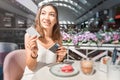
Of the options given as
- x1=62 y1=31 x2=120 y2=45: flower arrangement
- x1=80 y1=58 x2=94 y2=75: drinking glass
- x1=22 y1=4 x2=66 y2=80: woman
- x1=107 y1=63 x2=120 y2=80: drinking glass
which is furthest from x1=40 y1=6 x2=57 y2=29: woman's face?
x1=62 y1=31 x2=120 y2=45: flower arrangement

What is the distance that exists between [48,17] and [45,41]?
192mm

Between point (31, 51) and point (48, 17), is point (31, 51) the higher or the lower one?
the lower one

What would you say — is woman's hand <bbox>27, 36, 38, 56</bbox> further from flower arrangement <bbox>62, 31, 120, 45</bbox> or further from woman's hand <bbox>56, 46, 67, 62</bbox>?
flower arrangement <bbox>62, 31, 120, 45</bbox>

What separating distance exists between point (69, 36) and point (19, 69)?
2051 millimetres

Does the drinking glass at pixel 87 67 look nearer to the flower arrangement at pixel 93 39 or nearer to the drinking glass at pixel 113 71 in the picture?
the drinking glass at pixel 113 71

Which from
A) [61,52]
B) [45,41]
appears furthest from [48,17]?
[61,52]

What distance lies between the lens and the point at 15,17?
42.3 feet

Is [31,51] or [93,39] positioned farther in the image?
[93,39]

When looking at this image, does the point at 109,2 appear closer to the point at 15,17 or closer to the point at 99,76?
the point at 15,17

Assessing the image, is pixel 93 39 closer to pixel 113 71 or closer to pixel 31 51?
pixel 31 51

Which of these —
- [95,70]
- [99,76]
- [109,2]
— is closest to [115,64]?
[99,76]

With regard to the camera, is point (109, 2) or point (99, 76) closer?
point (99, 76)

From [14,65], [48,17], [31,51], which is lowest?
[14,65]

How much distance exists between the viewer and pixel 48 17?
165cm
